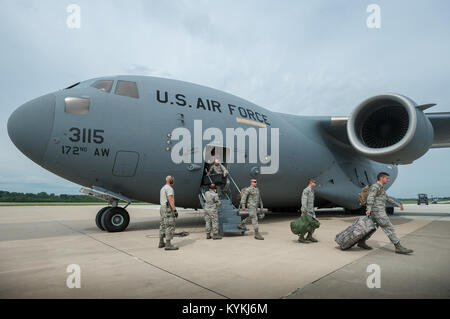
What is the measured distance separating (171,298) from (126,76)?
6.03 m

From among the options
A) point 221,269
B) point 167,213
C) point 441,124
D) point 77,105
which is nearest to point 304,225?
point 221,269

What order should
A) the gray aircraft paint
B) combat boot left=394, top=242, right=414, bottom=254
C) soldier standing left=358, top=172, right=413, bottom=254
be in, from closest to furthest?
combat boot left=394, top=242, right=414, bottom=254 < soldier standing left=358, top=172, right=413, bottom=254 < the gray aircraft paint

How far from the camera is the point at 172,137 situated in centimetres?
687

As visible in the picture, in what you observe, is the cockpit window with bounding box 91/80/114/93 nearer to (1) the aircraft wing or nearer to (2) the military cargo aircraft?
(2) the military cargo aircraft

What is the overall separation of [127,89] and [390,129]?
8.76 meters

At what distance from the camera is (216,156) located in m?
7.67

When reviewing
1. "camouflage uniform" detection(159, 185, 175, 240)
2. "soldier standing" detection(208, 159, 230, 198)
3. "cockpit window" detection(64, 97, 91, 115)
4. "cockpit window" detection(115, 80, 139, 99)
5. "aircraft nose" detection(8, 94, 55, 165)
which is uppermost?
"cockpit window" detection(115, 80, 139, 99)

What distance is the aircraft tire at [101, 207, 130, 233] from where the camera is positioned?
672 centimetres

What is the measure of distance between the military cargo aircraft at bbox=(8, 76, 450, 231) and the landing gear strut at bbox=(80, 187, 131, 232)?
24 millimetres

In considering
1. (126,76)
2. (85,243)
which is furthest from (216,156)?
(85,243)

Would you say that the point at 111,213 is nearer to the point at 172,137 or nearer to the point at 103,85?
the point at 172,137

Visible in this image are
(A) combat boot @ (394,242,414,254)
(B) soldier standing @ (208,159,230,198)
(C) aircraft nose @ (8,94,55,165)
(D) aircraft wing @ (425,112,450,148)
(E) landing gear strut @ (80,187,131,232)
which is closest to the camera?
(A) combat boot @ (394,242,414,254)

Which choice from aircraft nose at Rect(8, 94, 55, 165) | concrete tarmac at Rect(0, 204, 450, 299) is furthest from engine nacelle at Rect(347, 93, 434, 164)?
aircraft nose at Rect(8, 94, 55, 165)
